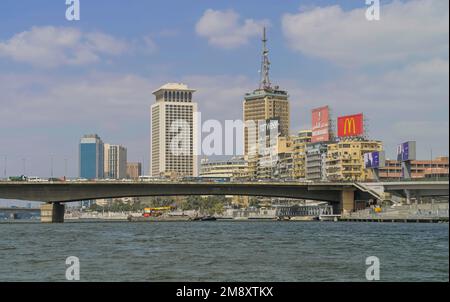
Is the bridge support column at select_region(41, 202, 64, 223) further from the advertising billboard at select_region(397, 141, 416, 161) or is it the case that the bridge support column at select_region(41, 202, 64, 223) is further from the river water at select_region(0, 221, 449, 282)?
the river water at select_region(0, 221, 449, 282)

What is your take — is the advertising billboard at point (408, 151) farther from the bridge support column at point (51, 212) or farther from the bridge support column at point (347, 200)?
the bridge support column at point (51, 212)

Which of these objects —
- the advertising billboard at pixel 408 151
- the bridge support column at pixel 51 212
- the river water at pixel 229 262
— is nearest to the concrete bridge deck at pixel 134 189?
the bridge support column at pixel 51 212

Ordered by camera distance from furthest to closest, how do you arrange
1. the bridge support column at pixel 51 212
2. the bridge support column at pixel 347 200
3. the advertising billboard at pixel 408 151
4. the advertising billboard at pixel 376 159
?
the advertising billboard at pixel 376 159
the advertising billboard at pixel 408 151
the bridge support column at pixel 347 200
the bridge support column at pixel 51 212

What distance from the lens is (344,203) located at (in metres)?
163

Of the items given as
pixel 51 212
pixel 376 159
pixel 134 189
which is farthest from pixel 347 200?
pixel 51 212

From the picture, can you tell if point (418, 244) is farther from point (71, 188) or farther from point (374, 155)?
point (374, 155)

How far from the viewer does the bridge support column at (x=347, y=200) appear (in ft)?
534

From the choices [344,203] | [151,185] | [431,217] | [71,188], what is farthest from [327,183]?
[71,188]

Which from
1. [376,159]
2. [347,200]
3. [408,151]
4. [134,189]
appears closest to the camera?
[134,189]

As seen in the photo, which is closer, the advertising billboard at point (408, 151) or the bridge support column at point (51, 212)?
the bridge support column at point (51, 212)

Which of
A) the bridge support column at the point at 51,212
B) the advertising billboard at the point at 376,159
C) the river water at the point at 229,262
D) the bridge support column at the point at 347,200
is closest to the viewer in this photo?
the river water at the point at 229,262

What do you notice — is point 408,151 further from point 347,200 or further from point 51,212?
point 51,212

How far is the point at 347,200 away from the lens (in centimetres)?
16350

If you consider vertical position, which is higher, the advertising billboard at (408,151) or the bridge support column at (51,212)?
the advertising billboard at (408,151)
